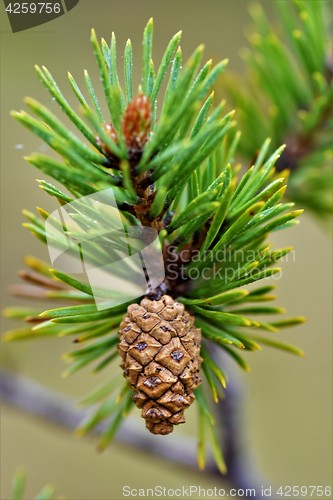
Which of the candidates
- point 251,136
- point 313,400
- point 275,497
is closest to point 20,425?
point 313,400

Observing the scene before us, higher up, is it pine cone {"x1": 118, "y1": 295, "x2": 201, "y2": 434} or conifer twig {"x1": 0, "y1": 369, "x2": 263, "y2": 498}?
pine cone {"x1": 118, "y1": 295, "x2": 201, "y2": 434}

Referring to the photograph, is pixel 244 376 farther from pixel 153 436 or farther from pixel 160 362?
pixel 160 362

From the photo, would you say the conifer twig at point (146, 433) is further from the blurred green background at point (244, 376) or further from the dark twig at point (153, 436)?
the blurred green background at point (244, 376)

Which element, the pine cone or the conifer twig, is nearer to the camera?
the pine cone

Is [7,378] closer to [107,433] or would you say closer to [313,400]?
[107,433]

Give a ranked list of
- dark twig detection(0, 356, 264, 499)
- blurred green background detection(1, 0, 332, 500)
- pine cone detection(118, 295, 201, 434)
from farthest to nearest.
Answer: blurred green background detection(1, 0, 332, 500), dark twig detection(0, 356, 264, 499), pine cone detection(118, 295, 201, 434)

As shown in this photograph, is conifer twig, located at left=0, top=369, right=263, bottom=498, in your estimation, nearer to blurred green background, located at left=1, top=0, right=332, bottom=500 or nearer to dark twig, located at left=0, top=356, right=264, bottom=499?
dark twig, located at left=0, top=356, right=264, bottom=499

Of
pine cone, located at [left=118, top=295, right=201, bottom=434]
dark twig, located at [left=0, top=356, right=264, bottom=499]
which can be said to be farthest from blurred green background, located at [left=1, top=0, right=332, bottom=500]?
pine cone, located at [left=118, top=295, right=201, bottom=434]
